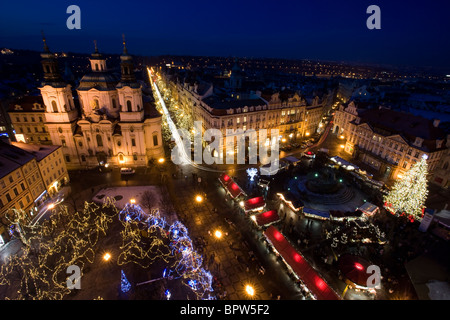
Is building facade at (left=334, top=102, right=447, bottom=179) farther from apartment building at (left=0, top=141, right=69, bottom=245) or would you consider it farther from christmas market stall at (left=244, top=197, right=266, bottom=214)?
apartment building at (left=0, top=141, right=69, bottom=245)

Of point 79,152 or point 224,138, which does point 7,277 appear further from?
point 224,138

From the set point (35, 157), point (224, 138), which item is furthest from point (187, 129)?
point (35, 157)

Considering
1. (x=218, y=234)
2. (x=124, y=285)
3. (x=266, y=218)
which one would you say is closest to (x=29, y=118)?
(x=124, y=285)

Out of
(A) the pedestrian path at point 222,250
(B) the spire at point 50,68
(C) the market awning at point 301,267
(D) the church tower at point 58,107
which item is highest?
(B) the spire at point 50,68

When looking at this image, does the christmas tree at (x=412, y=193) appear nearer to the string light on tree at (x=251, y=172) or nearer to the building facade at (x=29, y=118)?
the string light on tree at (x=251, y=172)

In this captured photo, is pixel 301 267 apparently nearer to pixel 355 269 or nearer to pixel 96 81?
pixel 355 269

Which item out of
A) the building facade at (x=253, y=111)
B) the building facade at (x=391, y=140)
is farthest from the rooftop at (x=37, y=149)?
the building facade at (x=391, y=140)
